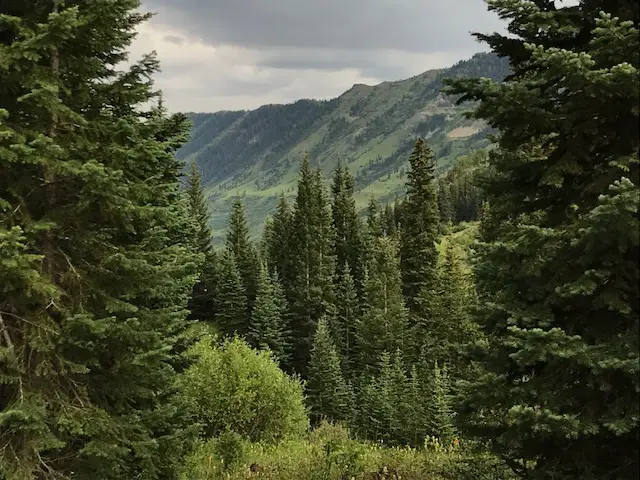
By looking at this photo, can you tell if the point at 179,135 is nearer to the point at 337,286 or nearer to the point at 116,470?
the point at 116,470

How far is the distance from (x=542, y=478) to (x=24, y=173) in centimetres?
862

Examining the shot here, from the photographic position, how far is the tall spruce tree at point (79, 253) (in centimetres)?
755

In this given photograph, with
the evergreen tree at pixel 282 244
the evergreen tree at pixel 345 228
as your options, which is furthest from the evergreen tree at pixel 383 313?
the evergreen tree at pixel 282 244

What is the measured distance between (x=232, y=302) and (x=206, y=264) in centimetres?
582

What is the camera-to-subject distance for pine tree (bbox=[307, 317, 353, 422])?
4675 cm

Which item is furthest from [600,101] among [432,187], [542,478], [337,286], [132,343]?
[337,286]

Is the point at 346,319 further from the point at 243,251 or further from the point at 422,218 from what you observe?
the point at 243,251

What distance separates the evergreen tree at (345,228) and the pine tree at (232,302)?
12582 millimetres

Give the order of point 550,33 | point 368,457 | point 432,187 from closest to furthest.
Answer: point 550,33 → point 368,457 → point 432,187

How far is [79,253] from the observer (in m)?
8.62

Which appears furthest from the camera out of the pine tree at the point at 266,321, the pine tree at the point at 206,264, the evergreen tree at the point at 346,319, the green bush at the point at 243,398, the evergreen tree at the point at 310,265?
the pine tree at the point at 206,264

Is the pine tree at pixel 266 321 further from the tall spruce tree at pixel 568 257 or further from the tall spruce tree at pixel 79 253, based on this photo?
the tall spruce tree at pixel 568 257

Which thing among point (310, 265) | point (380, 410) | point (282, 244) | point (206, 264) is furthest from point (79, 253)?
point (282, 244)

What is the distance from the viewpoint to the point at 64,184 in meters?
8.51
